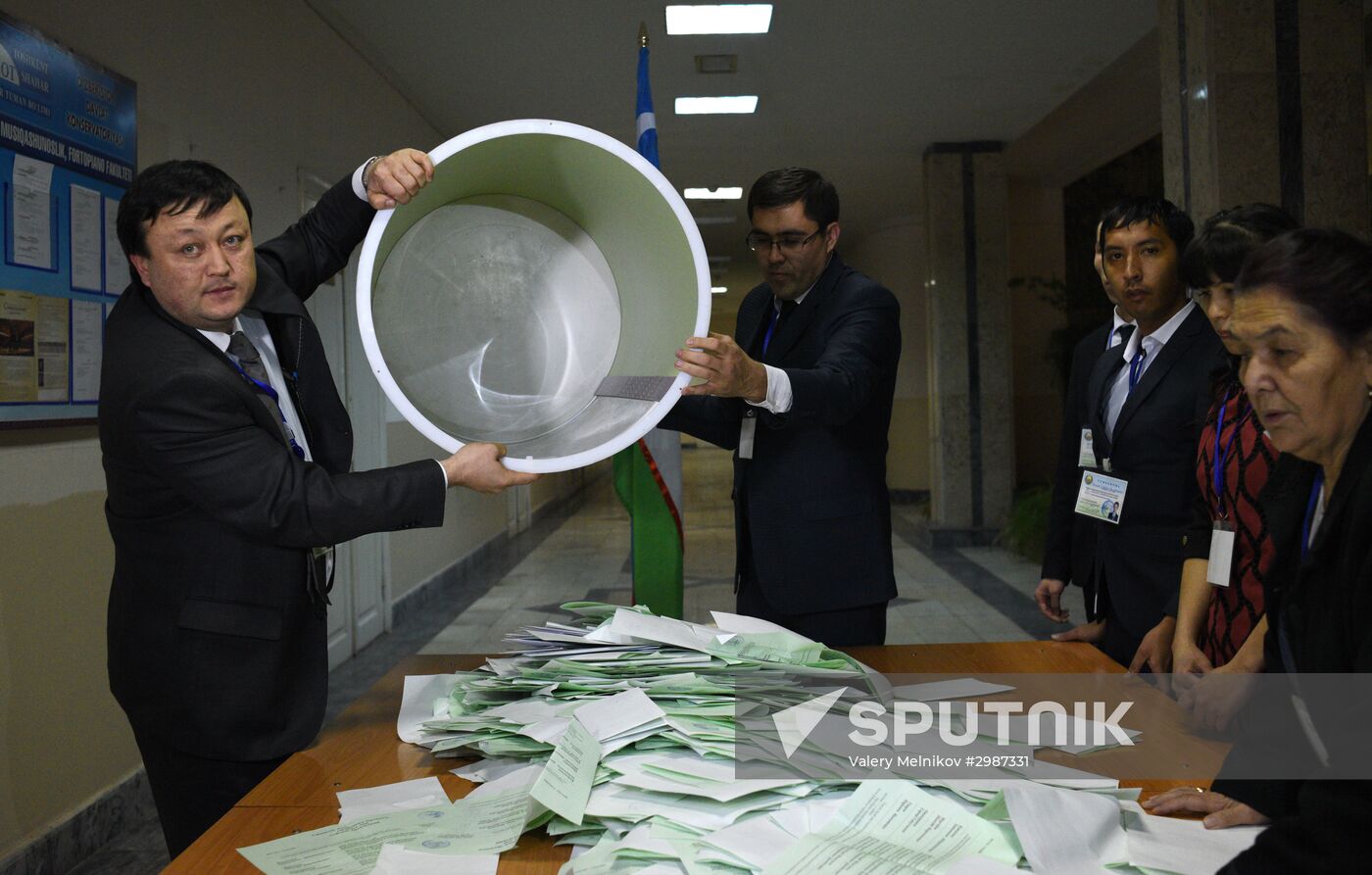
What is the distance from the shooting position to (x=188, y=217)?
4.65 ft

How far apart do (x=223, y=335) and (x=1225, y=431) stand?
158cm

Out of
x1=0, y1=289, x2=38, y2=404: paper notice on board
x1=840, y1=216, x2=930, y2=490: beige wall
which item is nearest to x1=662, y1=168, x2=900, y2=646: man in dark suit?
x1=0, y1=289, x2=38, y2=404: paper notice on board

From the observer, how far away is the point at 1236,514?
5.35 feet

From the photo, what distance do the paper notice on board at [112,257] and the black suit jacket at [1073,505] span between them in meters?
2.52

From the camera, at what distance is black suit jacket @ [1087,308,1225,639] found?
188cm

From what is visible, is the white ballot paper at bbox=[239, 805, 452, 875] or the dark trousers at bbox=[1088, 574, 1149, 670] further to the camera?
the dark trousers at bbox=[1088, 574, 1149, 670]

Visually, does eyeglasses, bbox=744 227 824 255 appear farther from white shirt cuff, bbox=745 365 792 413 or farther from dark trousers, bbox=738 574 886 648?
dark trousers, bbox=738 574 886 648

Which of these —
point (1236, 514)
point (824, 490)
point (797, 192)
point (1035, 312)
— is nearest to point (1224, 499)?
point (1236, 514)

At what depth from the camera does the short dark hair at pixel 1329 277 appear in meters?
0.98

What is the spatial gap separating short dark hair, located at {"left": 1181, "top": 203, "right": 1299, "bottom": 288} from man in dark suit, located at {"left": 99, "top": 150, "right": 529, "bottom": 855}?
1252mm

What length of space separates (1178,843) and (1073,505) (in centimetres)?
130

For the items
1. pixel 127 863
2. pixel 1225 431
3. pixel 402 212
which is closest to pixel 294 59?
pixel 127 863

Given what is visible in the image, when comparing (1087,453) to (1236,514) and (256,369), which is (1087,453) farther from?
(256,369)

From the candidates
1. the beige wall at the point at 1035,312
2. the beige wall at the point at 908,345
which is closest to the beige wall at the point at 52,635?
the beige wall at the point at 1035,312
